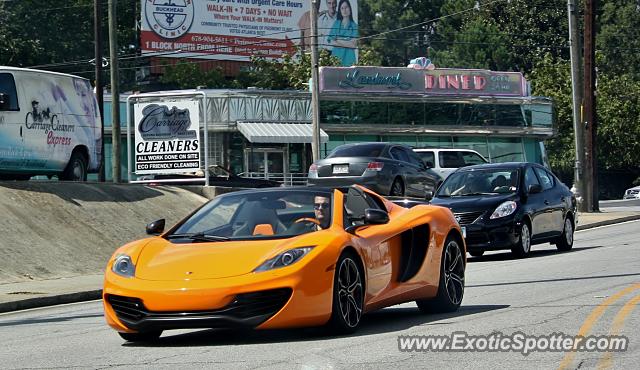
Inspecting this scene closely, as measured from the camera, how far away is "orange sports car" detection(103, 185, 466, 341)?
9.64 m

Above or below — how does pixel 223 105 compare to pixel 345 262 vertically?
above

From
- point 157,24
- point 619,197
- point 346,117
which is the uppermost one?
point 157,24

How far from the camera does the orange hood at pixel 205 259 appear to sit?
9.80m

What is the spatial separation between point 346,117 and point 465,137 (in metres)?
6.78

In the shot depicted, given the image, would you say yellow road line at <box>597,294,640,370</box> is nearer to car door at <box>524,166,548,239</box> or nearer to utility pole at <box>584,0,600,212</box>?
car door at <box>524,166,548,239</box>

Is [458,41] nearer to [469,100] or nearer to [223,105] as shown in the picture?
[469,100]

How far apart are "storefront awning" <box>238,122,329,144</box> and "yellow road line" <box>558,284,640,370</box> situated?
132 feet

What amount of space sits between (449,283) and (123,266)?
3.46 m

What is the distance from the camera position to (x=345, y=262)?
33.4ft

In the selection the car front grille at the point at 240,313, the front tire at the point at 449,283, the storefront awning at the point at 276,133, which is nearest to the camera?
the car front grille at the point at 240,313

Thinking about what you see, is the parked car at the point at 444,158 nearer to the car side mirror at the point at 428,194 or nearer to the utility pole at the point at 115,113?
the car side mirror at the point at 428,194

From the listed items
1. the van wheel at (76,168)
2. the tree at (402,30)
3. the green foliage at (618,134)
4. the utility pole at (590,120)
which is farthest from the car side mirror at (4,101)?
the tree at (402,30)

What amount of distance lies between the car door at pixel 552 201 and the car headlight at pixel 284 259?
1199cm

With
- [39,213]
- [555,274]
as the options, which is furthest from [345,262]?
[39,213]
